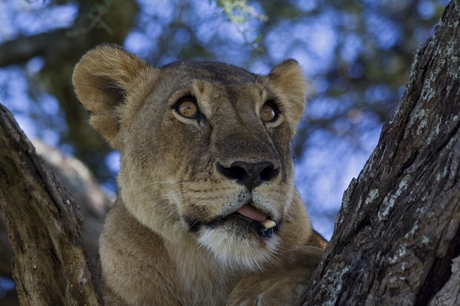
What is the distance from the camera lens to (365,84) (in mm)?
10133

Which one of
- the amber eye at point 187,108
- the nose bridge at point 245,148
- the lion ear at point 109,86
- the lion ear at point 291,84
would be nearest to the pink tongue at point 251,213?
the nose bridge at point 245,148

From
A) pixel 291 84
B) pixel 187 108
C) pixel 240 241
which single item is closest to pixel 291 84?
pixel 291 84

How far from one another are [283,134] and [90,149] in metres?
5.37

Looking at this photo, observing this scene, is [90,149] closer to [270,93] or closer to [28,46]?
[28,46]

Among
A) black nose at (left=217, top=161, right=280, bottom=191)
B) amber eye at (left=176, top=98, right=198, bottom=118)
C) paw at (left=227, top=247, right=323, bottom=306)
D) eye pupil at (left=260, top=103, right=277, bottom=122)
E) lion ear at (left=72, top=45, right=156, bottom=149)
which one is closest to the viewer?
paw at (left=227, top=247, right=323, bottom=306)

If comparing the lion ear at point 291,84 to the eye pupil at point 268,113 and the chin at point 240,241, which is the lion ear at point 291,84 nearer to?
the eye pupil at point 268,113

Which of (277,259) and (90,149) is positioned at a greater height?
(277,259)

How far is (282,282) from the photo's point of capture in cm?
371

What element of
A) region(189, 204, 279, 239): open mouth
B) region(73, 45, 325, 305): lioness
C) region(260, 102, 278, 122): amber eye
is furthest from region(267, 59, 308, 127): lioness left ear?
region(189, 204, 279, 239): open mouth

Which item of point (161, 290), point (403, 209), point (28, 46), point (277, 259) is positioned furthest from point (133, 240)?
point (28, 46)

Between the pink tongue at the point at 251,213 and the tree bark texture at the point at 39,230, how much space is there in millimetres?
863

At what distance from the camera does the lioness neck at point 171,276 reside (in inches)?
175

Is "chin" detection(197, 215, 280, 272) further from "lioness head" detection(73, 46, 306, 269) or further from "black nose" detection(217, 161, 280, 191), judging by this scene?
"black nose" detection(217, 161, 280, 191)

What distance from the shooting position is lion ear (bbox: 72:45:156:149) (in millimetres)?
5156
